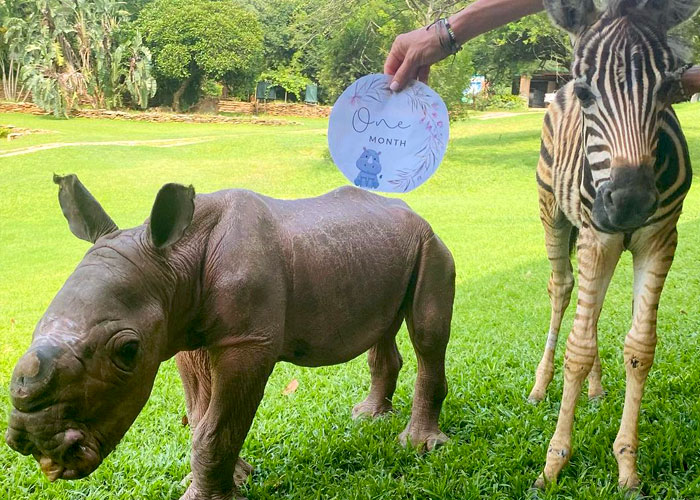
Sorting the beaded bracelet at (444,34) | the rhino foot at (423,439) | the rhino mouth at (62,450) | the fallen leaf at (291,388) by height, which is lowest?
the fallen leaf at (291,388)

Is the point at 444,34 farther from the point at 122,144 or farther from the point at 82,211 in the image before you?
the point at 122,144

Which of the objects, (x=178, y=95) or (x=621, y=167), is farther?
(x=178, y=95)

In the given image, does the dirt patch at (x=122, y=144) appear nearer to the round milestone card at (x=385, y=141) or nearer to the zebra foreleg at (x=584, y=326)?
the round milestone card at (x=385, y=141)

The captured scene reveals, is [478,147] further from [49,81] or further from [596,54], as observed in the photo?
[596,54]

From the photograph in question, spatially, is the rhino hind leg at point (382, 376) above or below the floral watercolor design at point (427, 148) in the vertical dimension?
below

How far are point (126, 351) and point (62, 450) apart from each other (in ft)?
1.04

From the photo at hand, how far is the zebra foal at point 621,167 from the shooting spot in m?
2.19

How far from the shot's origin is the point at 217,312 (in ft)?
7.45

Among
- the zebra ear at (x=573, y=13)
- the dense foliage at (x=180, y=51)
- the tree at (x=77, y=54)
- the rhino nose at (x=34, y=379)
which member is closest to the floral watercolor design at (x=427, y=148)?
the zebra ear at (x=573, y=13)

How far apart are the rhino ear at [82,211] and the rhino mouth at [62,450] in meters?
0.67

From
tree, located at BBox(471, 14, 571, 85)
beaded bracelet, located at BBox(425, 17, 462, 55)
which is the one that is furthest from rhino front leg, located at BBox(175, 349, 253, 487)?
tree, located at BBox(471, 14, 571, 85)

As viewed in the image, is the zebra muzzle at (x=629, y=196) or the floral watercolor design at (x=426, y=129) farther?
the floral watercolor design at (x=426, y=129)

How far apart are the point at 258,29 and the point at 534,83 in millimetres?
14400

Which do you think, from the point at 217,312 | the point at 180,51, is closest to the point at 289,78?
the point at 180,51
